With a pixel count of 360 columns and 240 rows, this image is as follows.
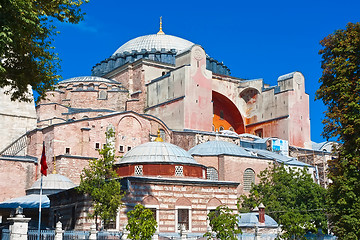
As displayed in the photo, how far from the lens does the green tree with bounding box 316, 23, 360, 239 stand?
17.8 metres

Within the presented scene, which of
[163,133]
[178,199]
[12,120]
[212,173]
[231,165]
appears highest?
[12,120]

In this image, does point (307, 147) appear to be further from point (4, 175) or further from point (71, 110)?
point (4, 175)

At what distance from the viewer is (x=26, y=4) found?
12.1m

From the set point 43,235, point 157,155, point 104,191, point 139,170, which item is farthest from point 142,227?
point 157,155

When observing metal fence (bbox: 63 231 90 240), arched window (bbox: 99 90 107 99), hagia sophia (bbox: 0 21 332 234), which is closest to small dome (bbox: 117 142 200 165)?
hagia sophia (bbox: 0 21 332 234)

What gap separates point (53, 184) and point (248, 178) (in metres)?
11.2

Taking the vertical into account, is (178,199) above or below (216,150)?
below

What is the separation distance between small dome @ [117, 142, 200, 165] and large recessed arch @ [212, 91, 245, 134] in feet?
64.5

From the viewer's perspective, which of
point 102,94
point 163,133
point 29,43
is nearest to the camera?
point 29,43

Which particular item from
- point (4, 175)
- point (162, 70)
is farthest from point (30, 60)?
point (162, 70)

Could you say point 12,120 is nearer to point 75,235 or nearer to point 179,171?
point 179,171

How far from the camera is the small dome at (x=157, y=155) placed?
22.7 metres

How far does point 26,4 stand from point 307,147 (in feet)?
104

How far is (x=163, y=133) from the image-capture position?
33.9m
